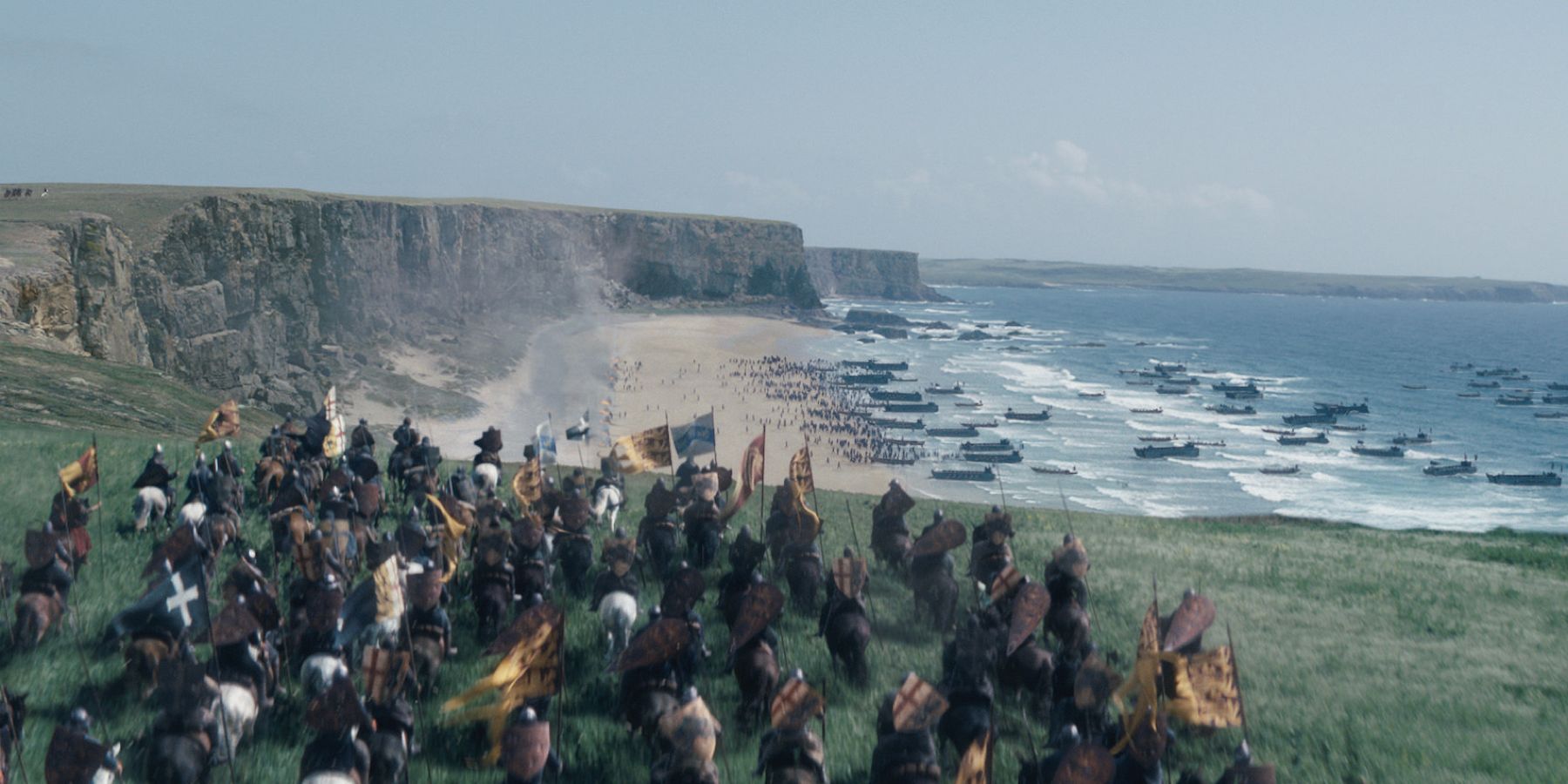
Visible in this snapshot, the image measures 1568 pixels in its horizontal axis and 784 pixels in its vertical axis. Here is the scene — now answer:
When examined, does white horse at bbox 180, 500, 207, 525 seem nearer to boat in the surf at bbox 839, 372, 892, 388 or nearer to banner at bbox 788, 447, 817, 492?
banner at bbox 788, 447, 817, 492

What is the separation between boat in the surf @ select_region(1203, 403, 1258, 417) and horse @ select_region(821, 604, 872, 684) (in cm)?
11023

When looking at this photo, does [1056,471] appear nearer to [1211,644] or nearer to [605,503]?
[605,503]

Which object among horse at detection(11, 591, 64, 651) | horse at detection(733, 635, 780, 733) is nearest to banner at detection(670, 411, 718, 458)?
horse at detection(733, 635, 780, 733)

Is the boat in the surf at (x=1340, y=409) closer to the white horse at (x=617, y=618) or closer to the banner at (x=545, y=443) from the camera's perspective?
the banner at (x=545, y=443)

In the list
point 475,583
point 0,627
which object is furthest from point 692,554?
point 0,627

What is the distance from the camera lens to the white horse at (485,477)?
79.7 feet

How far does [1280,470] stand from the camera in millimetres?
83875

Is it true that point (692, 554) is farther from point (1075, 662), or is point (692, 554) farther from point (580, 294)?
point (580, 294)

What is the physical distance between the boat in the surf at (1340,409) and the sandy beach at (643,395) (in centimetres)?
5267

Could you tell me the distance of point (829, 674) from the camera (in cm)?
1600

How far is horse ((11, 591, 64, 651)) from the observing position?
15.0m

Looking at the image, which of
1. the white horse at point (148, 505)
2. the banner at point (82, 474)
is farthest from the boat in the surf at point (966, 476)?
the banner at point (82, 474)

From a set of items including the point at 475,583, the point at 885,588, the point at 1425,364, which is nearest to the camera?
the point at 475,583

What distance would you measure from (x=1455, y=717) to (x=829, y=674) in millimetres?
8562
